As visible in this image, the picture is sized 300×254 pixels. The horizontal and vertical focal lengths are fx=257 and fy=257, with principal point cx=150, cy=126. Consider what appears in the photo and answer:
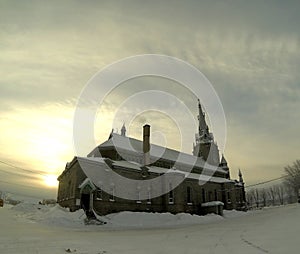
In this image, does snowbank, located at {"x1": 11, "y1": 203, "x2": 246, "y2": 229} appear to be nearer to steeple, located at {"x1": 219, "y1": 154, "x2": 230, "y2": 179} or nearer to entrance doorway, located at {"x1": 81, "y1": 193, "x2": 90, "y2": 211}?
entrance doorway, located at {"x1": 81, "y1": 193, "x2": 90, "y2": 211}

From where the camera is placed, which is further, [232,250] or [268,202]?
[268,202]

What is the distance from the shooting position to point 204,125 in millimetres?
63562

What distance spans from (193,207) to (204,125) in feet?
85.2

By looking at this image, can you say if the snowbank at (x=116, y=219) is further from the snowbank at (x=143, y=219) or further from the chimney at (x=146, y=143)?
the chimney at (x=146, y=143)

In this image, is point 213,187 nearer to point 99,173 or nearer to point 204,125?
point 204,125

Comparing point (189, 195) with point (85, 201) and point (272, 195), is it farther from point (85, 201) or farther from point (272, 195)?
point (272, 195)

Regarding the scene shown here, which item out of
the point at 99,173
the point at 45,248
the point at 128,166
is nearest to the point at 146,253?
the point at 45,248

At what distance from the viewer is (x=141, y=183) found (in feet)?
119

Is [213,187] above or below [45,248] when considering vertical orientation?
above

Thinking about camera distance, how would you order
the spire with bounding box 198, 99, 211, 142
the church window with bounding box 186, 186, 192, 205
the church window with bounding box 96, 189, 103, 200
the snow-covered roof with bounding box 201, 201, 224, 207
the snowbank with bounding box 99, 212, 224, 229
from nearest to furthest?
the snowbank with bounding box 99, 212, 224, 229 < the church window with bounding box 96, 189, 103, 200 < the church window with bounding box 186, 186, 192, 205 < the snow-covered roof with bounding box 201, 201, 224, 207 < the spire with bounding box 198, 99, 211, 142

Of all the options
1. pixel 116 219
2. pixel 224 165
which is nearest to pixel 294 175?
pixel 224 165

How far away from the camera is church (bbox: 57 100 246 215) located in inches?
1235

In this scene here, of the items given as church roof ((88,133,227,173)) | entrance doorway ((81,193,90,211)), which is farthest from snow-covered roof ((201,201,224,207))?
entrance doorway ((81,193,90,211))

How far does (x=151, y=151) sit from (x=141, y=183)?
8.90 m
